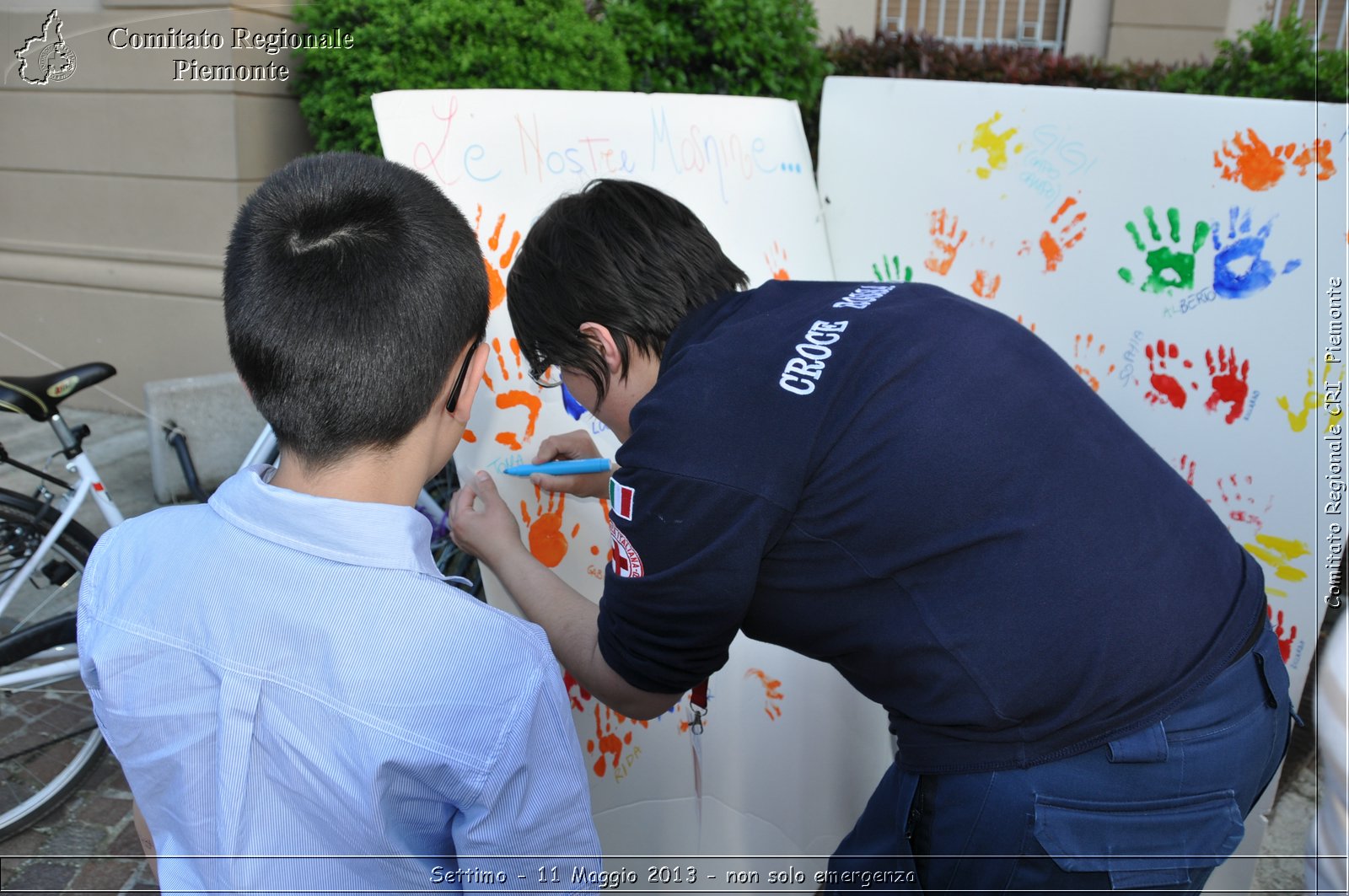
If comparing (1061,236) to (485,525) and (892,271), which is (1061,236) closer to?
(892,271)

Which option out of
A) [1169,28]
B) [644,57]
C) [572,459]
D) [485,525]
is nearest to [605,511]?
[572,459]

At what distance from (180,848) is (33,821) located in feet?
5.89

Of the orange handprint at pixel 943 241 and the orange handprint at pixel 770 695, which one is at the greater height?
the orange handprint at pixel 943 241

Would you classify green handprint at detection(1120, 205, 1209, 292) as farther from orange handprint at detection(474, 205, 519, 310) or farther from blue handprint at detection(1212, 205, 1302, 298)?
orange handprint at detection(474, 205, 519, 310)

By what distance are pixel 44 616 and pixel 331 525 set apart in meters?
1.90

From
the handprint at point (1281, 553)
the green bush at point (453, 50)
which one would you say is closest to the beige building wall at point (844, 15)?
the green bush at point (453, 50)

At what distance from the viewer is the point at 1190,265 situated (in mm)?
2025

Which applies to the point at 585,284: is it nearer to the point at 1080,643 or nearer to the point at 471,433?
the point at 471,433

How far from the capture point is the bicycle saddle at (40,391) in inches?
85.2

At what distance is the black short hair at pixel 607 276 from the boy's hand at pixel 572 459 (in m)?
0.41

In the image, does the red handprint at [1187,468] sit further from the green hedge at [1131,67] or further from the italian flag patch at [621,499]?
the green hedge at [1131,67]

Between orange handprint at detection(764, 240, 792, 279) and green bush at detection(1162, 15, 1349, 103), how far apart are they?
144 inches

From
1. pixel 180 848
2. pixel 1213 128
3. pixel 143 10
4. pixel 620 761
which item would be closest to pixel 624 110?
pixel 1213 128

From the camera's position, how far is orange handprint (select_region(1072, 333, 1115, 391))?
2168mm
